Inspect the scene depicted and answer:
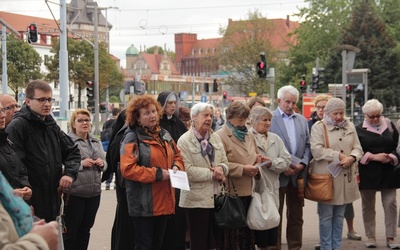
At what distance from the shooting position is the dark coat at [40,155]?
7047mm

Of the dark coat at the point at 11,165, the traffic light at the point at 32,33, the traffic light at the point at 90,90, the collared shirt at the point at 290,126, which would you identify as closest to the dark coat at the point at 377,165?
the collared shirt at the point at 290,126

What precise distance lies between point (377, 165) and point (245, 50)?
7880cm

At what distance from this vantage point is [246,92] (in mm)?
92312

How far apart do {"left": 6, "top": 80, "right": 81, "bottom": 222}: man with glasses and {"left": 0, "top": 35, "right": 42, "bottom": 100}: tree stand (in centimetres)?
6208

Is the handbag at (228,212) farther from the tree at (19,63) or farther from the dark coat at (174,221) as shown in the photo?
the tree at (19,63)

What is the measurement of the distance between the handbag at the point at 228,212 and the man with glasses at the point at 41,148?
1711 mm

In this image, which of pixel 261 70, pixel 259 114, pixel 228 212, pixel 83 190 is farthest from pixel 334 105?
pixel 261 70

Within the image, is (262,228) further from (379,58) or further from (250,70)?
(250,70)

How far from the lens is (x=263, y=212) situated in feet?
28.7

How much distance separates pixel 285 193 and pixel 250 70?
7996cm

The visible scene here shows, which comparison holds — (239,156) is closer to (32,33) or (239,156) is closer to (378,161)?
(378,161)

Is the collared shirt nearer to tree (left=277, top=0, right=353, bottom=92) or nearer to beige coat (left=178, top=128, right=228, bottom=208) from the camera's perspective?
beige coat (left=178, top=128, right=228, bottom=208)

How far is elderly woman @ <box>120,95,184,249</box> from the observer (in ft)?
24.7

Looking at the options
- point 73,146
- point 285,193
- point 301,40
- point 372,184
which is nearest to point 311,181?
point 285,193
